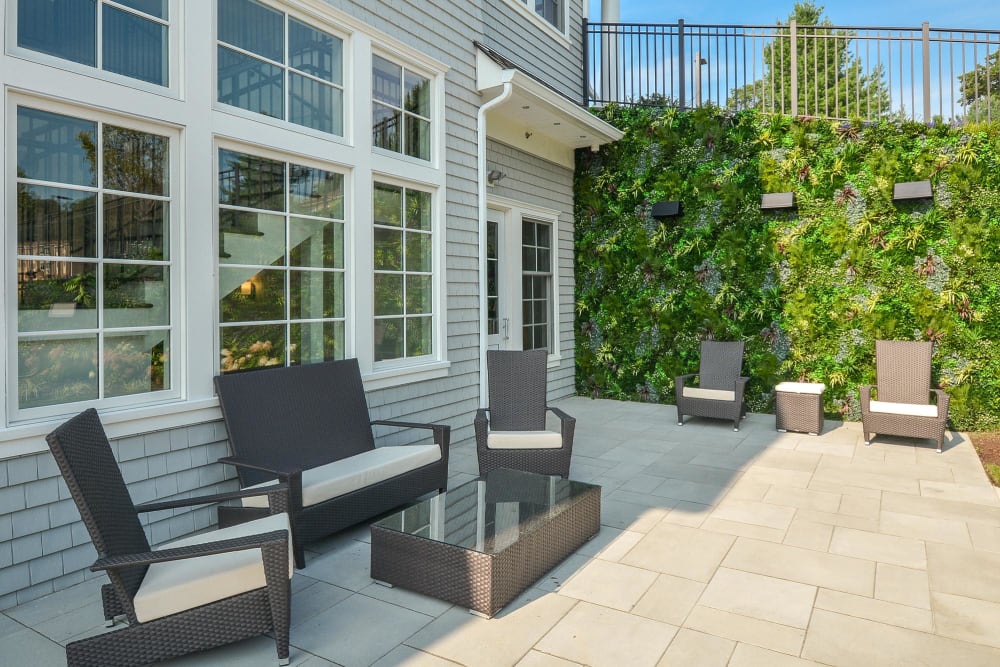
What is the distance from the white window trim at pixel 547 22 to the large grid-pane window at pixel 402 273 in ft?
9.88

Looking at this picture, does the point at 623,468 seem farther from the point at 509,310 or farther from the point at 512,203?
the point at 512,203

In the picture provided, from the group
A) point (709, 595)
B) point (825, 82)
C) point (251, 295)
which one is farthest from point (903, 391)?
point (251, 295)

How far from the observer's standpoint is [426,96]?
18.4 ft

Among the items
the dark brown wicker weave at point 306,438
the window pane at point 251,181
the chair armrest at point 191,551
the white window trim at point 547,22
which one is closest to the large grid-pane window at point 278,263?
the window pane at point 251,181

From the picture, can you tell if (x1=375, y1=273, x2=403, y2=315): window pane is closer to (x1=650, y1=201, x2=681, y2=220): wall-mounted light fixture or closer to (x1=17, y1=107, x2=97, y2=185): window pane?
(x1=17, y1=107, x2=97, y2=185): window pane

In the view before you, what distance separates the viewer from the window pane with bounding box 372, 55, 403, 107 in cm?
500

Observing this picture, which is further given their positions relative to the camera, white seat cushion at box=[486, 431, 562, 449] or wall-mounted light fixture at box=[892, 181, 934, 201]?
wall-mounted light fixture at box=[892, 181, 934, 201]

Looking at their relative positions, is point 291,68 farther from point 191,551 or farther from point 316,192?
point 191,551

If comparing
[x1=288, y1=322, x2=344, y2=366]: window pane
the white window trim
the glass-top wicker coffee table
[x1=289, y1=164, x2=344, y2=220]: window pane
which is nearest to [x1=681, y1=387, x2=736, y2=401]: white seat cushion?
the glass-top wicker coffee table

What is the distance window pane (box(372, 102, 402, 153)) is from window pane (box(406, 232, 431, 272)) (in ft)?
2.39

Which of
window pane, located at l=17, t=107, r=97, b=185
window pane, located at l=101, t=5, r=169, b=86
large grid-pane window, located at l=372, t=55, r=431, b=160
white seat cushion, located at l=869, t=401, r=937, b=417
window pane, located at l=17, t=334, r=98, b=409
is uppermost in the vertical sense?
large grid-pane window, located at l=372, t=55, r=431, b=160

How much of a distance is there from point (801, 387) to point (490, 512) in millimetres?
4777

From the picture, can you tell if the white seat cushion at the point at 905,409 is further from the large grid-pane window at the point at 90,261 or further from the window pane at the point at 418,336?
the large grid-pane window at the point at 90,261

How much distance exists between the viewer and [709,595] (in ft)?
9.61
